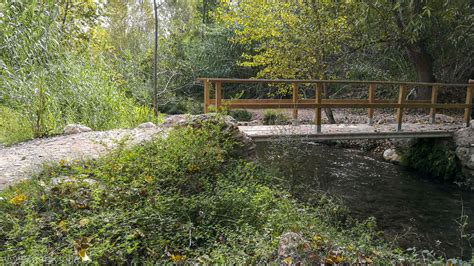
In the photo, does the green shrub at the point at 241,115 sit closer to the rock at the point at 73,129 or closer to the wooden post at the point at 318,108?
the wooden post at the point at 318,108

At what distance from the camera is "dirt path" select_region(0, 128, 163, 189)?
11.5 feet

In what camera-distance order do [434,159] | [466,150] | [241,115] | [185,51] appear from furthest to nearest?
[185,51] < [241,115] < [434,159] < [466,150]

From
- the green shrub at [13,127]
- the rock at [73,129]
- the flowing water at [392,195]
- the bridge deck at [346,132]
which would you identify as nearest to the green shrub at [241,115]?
the flowing water at [392,195]

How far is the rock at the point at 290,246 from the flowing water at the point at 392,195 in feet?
5.72

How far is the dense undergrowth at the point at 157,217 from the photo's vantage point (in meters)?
2.22

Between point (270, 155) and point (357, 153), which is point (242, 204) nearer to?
point (270, 155)

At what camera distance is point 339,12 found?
9.14m

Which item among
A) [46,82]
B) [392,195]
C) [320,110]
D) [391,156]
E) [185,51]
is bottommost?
[392,195]

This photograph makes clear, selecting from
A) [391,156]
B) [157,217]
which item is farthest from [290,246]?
[391,156]

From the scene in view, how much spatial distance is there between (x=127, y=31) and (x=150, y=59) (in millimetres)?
4752

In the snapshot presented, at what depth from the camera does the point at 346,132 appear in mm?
6629

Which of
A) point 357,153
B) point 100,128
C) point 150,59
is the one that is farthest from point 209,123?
point 150,59

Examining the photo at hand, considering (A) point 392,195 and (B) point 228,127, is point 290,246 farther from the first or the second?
(A) point 392,195

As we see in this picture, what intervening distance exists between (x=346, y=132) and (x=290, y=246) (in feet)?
15.7
